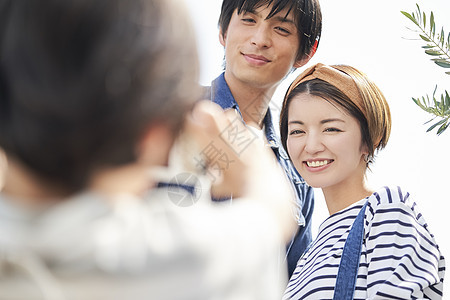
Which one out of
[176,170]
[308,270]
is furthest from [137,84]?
[308,270]

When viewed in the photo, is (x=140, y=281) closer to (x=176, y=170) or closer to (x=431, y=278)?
(x=176, y=170)

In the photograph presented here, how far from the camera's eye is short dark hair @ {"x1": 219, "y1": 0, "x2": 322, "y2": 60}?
8.70 ft

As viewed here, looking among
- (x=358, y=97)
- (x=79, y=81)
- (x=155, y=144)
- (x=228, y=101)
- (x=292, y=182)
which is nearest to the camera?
(x=79, y=81)

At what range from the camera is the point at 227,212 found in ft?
3.12

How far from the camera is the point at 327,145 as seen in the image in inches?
84.3

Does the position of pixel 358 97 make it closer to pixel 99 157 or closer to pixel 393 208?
pixel 393 208

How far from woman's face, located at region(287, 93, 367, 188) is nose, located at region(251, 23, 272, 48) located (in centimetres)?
51

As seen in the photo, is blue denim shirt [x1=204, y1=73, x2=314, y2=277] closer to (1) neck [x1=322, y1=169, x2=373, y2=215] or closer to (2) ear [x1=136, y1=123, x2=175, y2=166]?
(1) neck [x1=322, y1=169, x2=373, y2=215]

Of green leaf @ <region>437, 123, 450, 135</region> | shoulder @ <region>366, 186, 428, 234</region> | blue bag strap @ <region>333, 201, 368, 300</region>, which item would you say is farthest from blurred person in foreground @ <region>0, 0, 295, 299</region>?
green leaf @ <region>437, 123, 450, 135</region>

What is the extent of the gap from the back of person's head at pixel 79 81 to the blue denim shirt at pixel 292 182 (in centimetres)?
161

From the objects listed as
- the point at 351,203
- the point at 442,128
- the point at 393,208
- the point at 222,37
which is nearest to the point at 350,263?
the point at 393,208

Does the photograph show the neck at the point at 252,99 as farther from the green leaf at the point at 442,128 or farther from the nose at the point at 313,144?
the green leaf at the point at 442,128

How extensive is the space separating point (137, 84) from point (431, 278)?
4.44 feet

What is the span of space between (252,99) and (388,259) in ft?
4.29
